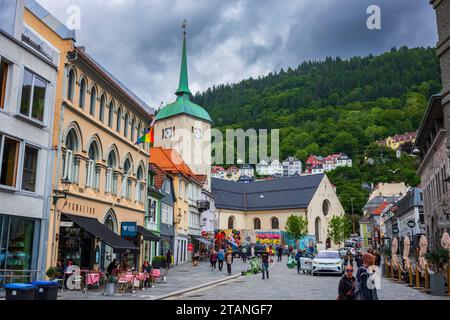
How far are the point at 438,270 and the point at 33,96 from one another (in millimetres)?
18653

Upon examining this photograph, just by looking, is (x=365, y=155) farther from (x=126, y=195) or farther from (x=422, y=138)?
(x=126, y=195)

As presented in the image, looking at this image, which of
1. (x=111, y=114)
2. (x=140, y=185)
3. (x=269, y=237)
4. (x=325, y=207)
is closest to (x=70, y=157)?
(x=111, y=114)

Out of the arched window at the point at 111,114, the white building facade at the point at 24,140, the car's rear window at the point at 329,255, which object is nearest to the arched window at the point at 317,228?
the car's rear window at the point at 329,255

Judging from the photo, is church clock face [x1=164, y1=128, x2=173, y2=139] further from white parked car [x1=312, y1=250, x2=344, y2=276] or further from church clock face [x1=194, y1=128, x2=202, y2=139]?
white parked car [x1=312, y1=250, x2=344, y2=276]

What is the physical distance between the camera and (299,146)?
191 m

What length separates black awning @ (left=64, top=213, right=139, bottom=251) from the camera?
21.4 meters

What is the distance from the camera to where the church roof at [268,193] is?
95.0 metres

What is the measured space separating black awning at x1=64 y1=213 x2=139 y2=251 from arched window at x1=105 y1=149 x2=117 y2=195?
136 inches

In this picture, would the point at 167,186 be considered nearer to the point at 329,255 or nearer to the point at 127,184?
the point at 127,184

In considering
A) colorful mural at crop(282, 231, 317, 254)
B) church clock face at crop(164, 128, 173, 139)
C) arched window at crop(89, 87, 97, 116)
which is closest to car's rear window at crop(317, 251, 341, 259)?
arched window at crop(89, 87, 97, 116)

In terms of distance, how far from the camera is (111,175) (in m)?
27.6

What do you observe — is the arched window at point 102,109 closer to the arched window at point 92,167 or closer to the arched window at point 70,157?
the arched window at point 92,167

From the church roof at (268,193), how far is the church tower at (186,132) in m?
12.9
